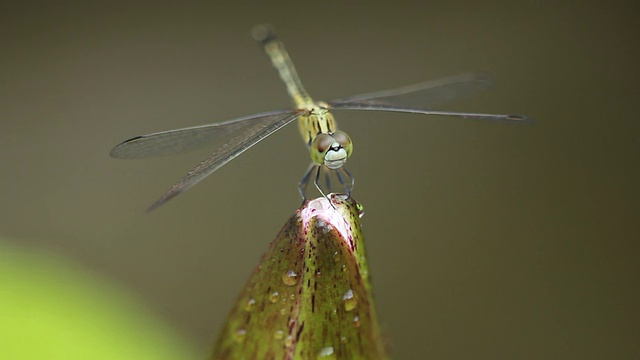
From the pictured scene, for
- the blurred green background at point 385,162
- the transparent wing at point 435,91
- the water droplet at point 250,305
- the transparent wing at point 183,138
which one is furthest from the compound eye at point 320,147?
the blurred green background at point 385,162

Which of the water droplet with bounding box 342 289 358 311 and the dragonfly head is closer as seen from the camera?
the water droplet with bounding box 342 289 358 311

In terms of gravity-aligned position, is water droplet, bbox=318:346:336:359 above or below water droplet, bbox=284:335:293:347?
below

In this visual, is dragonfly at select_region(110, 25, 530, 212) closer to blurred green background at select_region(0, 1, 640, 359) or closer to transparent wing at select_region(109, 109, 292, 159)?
transparent wing at select_region(109, 109, 292, 159)

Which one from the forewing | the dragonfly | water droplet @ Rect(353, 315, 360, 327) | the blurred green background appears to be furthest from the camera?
the blurred green background

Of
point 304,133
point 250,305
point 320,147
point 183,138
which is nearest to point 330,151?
point 320,147

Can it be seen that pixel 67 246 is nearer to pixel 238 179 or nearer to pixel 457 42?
pixel 238 179

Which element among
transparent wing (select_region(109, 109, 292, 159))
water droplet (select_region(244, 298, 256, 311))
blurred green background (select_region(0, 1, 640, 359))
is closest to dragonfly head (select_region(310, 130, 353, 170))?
transparent wing (select_region(109, 109, 292, 159))
